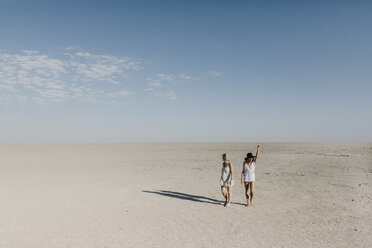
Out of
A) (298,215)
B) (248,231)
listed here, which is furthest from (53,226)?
(298,215)

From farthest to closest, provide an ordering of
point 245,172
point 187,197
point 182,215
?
point 187,197 < point 245,172 < point 182,215

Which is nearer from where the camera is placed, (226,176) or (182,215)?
(182,215)

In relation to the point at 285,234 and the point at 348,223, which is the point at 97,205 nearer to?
the point at 285,234

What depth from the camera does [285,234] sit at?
666 centimetres

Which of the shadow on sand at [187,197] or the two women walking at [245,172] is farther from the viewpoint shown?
the shadow on sand at [187,197]

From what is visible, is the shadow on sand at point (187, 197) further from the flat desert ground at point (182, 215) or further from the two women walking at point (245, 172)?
the two women walking at point (245, 172)

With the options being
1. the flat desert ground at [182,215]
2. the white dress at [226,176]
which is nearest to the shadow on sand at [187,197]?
the flat desert ground at [182,215]

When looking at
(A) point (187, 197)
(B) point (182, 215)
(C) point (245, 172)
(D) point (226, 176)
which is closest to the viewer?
(B) point (182, 215)

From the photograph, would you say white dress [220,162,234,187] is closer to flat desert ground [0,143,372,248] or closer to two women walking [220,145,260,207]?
two women walking [220,145,260,207]

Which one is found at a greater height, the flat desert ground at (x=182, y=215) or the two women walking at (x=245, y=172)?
the two women walking at (x=245, y=172)

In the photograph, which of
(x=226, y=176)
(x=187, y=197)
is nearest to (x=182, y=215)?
(x=226, y=176)

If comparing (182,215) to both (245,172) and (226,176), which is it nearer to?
(226,176)

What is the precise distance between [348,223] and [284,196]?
11.0 ft

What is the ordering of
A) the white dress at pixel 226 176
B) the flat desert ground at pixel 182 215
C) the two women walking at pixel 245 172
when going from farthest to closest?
1. the white dress at pixel 226 176
2. the two women walking at pixel 245 172
3. the flat desert ground at pixel 182 215
